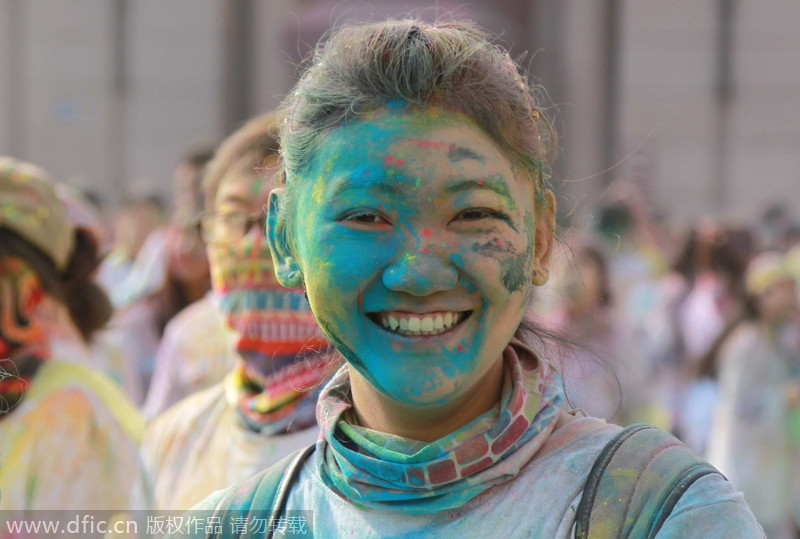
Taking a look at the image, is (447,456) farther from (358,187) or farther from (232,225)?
(232,225)

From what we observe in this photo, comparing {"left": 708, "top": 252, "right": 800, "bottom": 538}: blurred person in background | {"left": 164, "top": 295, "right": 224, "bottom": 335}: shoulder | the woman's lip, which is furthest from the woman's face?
{"left": 708, "top": 252, "right": 800, "bottom": 538}: blurred person in background

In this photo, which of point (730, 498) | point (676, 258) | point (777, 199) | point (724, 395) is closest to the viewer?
point (730, 498)

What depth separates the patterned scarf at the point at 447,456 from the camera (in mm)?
1713

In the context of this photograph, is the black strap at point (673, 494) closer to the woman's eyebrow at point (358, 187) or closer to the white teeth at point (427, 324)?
the white teeth at point (427, 324)

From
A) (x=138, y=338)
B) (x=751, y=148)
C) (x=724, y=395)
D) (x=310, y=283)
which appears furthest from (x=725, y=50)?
(x=310, y=283)

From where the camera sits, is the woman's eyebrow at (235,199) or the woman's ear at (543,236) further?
the woman's eyebrow at (235,199)

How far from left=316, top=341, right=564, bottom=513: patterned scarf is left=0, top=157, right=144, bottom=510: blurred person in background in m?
1.66

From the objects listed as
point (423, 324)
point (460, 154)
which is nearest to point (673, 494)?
point (423, 324)

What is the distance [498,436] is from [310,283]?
1.19 feet

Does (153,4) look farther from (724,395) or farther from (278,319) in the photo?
(278,319)

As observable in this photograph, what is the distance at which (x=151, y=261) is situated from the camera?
22.5ft

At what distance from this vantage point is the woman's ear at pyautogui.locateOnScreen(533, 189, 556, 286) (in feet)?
6.23

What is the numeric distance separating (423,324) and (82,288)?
7.89 ft

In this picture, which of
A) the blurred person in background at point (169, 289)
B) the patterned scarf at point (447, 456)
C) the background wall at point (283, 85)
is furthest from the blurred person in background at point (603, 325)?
the background wall at point (283, 85)
